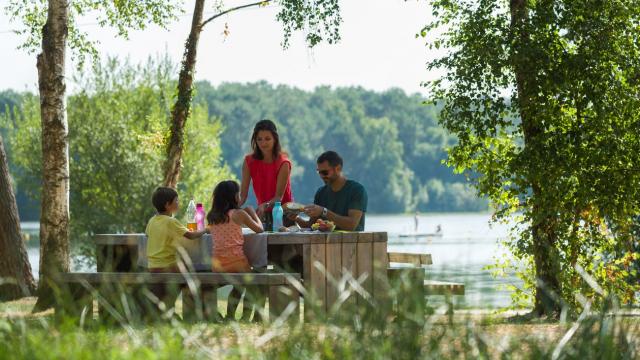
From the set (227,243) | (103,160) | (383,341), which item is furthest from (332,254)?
(103,160)

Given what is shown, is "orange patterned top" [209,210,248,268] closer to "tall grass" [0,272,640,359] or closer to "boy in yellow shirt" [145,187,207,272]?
"boy in yellow shirt" [145,187,207,272]

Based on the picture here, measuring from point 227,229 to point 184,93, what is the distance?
6.32 meters

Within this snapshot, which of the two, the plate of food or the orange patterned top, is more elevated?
the plate of food

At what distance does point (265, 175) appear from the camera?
877cm

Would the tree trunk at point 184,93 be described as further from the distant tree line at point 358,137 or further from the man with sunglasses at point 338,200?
the distant tree line at point 358,137

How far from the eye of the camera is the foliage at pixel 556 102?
526 inches

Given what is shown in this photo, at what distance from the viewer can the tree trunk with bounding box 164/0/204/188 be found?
14.1 m

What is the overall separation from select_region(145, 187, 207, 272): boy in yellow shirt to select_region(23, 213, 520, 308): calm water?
6.02 ft

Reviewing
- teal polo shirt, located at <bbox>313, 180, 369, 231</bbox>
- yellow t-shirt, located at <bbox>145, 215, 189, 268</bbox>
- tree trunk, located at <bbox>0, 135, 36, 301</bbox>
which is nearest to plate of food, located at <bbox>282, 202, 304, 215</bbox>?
teal polo shirt, located at <bbox>313, 180, 369, 231</bbox>

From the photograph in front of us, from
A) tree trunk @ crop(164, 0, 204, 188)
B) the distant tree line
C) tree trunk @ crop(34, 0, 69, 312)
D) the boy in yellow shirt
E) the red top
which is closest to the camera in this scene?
the boy in yellow shirt

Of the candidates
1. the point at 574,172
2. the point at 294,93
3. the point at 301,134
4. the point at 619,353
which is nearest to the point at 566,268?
the point at 574,172

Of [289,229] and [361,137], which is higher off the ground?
[361,137]

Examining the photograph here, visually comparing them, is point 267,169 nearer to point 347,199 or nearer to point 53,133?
point 347,199

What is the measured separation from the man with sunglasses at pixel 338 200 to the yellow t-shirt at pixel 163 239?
95cm
